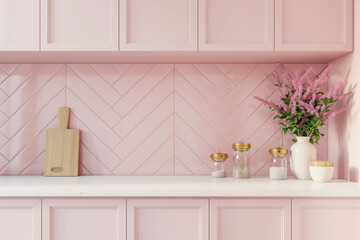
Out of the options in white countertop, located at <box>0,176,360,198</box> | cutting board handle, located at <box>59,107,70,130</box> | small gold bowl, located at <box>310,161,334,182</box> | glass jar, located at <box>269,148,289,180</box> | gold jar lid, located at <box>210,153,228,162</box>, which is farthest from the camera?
cutting board handle, located at <box>59,107,70,130</box>

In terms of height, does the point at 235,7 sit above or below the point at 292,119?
above

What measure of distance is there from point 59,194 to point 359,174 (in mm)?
1475

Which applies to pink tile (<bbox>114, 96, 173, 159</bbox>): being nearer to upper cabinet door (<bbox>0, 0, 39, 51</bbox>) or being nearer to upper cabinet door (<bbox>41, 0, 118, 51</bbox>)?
upper cabinet door (<bbox>41, 0, 118, 51</bbox>)

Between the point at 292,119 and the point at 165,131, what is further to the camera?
the point at 165,131

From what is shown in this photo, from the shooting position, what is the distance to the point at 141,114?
98.0 inches

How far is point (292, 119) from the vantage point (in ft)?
7.50

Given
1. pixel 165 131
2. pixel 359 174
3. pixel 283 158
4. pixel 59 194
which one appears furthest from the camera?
pixel 165 131

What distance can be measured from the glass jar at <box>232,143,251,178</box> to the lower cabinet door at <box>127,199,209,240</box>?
1.56 feet

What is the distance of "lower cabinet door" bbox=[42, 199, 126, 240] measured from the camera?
73.5 inches

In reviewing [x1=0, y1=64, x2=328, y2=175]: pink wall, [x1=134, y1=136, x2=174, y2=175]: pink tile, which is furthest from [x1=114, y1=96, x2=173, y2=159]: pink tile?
[x1=134, y1=136, x2=174, y2=175]: pink tile

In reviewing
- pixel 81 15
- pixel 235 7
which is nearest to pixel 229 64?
pixel 235 7

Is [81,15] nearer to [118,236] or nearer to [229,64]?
[229,64]

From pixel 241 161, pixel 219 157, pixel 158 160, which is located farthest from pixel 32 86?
pixel 241 161

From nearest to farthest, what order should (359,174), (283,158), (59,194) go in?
(59,194), (359,174), (283,158)
